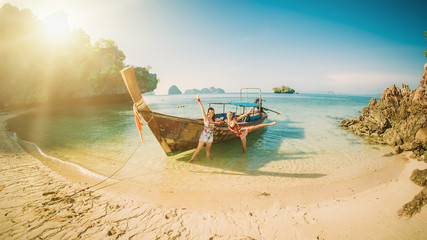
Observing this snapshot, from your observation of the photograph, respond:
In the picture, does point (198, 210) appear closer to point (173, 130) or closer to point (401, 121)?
point (173, 130)

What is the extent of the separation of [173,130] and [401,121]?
47.2 ft

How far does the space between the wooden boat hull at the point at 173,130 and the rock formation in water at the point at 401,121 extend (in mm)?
9274

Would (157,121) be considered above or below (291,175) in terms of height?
above

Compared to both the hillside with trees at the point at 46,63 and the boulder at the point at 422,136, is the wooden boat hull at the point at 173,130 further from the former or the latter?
the hillside with trees at the point at 46,63

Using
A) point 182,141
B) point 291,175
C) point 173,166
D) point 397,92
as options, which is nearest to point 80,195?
point 173,166

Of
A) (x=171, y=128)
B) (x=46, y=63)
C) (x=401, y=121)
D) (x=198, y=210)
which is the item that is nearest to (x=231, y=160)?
(x=171, y=128)

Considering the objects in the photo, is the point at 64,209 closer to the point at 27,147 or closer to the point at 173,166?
the point at 173,166

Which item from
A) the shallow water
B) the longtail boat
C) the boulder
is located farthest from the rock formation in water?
the longtail boat

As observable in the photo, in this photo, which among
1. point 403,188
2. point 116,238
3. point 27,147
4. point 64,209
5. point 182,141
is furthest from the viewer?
point 27,147

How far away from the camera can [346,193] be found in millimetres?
4855

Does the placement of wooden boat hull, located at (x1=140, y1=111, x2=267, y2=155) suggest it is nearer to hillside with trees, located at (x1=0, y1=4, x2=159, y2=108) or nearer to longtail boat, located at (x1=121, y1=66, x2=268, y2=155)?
longtail boat, located at (x1=121, y1=66, x2=268, y2=155)

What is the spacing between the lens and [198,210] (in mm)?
4043

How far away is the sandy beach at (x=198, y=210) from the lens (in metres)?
3.21

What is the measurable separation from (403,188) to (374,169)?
75.4 inches
